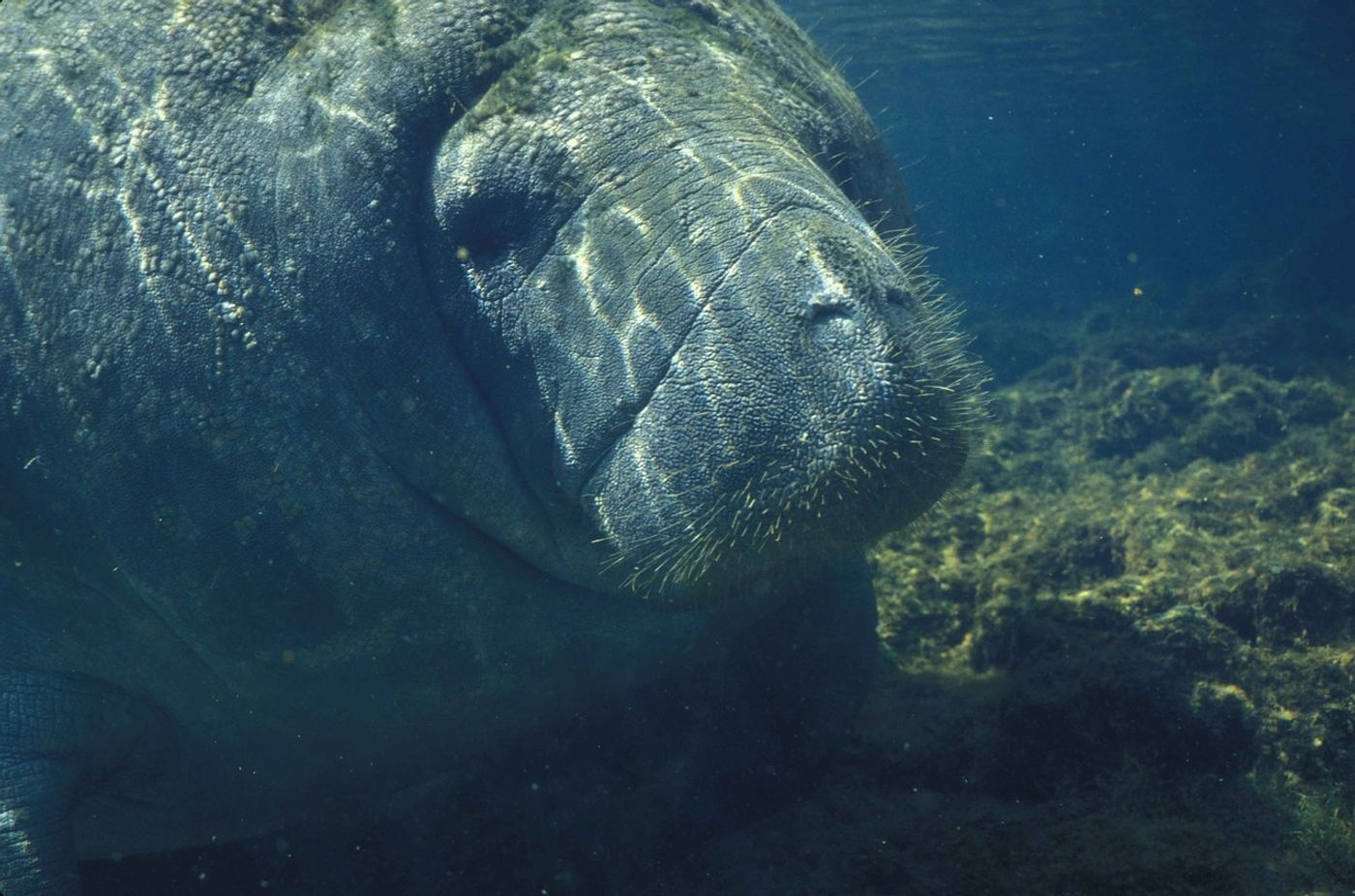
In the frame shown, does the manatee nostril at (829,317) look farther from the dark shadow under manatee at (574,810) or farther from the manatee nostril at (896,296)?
the dark shadow under manatee at (574,810)

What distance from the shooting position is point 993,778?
3.66 meters

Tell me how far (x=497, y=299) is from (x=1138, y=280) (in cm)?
4014

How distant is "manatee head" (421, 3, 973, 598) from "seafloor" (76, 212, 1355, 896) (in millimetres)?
650

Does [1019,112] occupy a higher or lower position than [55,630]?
lower

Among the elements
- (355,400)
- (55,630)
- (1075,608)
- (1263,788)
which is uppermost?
(355,400)

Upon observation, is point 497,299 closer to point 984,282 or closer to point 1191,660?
point 1191,660

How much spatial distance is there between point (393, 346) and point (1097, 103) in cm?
5204

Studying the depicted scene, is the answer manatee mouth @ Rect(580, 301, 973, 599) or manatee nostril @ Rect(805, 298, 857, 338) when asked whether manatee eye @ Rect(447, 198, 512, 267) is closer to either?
manatee mouth @ Rect(580, 301, 973, 599)

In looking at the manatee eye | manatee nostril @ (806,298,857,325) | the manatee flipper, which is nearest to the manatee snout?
manatee nostril @ (806,298,857,325)

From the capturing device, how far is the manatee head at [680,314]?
2332 mm

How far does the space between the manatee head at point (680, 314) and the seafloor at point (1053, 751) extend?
0.65 m

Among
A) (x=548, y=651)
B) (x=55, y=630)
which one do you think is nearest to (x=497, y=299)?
(x=548, y=651)

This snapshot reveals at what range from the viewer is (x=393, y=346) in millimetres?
2932

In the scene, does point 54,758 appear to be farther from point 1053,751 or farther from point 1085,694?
point 1085,694
